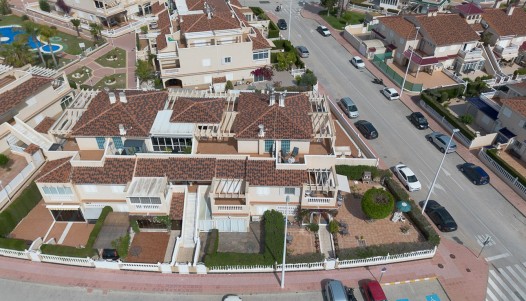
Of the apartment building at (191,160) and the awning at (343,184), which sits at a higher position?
the apartment building at (191,160)

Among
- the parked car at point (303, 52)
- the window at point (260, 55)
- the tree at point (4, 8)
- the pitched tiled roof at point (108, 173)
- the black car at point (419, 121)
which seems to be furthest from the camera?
the tree at point (4, 8)

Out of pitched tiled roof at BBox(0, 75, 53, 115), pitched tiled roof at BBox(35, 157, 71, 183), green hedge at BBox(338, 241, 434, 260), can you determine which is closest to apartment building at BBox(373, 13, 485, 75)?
green hedge at BBox(338, 241, 434, 260)

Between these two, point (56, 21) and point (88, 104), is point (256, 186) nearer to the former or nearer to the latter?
point (88, 104)

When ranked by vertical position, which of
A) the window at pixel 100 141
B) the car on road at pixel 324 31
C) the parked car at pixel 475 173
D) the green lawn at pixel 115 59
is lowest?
the parked car at pixel 475 173

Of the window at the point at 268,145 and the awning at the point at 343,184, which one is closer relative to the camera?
the awning at the point at 343,184

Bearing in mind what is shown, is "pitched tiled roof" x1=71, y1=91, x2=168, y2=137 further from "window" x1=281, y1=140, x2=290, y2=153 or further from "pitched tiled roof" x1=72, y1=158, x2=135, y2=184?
"window" x1=281, y1=140, x2=290, y2=153

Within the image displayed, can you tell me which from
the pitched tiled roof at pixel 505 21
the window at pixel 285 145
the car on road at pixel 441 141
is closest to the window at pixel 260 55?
the window at pixel 285 145

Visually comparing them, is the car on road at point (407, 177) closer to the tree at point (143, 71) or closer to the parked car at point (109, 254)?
the parked car at point (109, 254)
